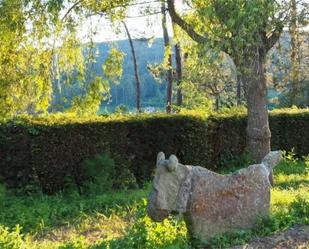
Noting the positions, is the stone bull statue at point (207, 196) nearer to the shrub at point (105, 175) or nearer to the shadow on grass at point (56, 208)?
the shadow on grass at point (56, 208)

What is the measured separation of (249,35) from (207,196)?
130 inches

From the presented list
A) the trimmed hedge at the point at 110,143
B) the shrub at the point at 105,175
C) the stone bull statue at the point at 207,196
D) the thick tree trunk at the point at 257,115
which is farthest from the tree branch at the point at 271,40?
the stone bull statue at the point at 207,196

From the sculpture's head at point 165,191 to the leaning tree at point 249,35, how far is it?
2811 mm

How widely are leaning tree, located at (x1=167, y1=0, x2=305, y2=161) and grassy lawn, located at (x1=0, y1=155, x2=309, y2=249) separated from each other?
5.53ft

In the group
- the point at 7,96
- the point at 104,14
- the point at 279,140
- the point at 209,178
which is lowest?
the point at 279,140

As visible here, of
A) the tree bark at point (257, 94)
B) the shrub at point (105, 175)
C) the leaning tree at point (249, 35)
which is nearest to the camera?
the leaning tree at point (249, 35)

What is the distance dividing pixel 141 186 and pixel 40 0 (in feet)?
17.0

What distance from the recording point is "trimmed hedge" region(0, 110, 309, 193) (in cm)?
1266

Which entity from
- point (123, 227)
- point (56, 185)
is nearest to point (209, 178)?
point (123, 227)

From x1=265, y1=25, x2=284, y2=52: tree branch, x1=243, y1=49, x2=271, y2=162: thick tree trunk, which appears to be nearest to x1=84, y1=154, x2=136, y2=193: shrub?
x1=243, y1=49, x2=271, y2=162: thick tree trunk

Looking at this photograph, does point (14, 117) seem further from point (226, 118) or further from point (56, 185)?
point (226, 118)

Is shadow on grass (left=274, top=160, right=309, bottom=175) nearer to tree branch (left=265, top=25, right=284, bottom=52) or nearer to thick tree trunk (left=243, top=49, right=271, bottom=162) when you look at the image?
thick tree trunk (left=243, top=49, right=271, bottom=162)

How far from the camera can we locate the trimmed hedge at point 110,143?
12.7 meters

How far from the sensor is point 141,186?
14.6 m
